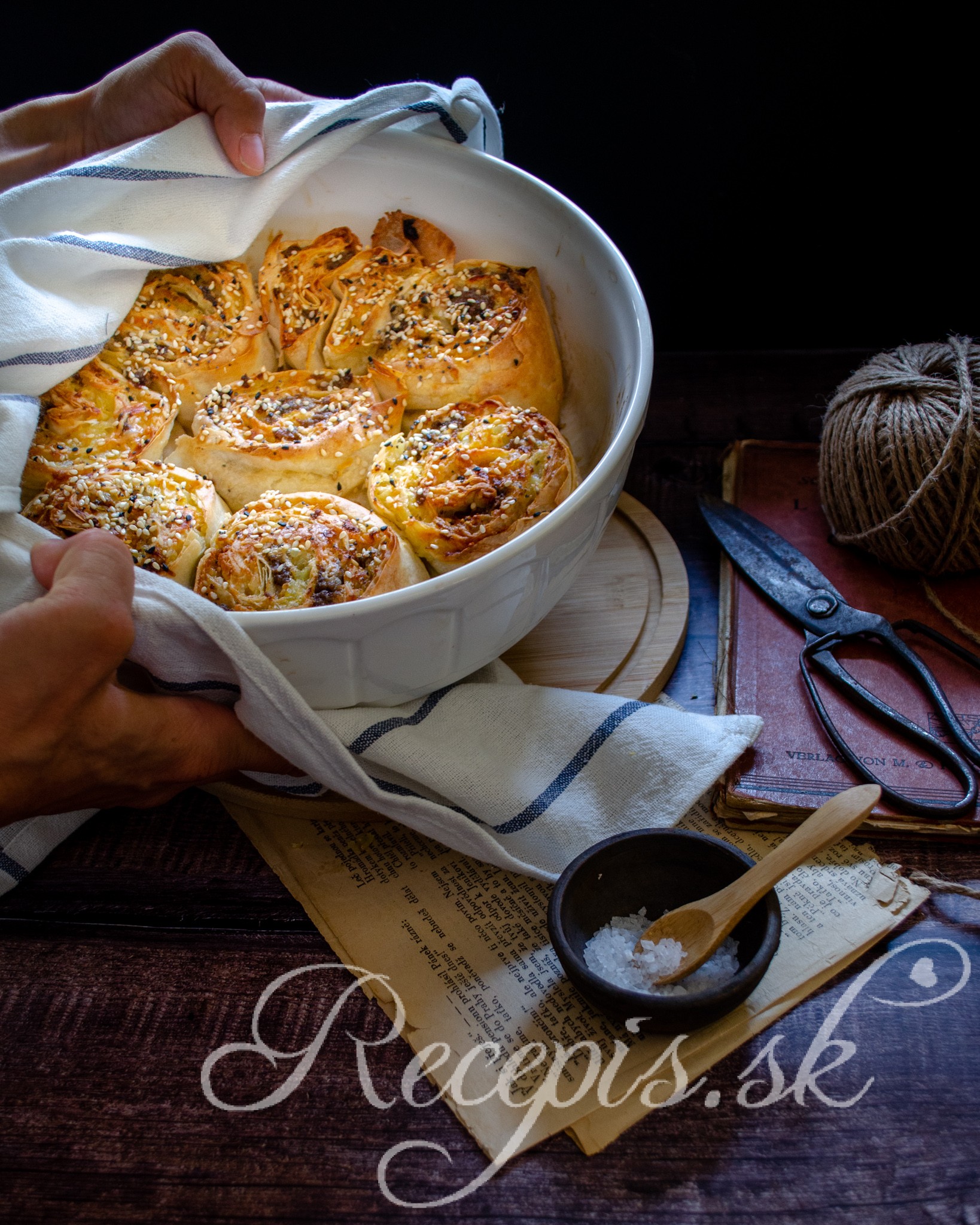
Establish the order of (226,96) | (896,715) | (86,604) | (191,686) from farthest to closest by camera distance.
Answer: (226,96), (896,715), (191,686), (86,604)

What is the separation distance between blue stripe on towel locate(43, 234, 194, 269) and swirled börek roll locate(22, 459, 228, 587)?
251mm

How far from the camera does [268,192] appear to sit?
1180mm

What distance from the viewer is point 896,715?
3.35 feet

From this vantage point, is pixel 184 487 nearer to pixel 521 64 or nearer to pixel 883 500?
pixel 883 500

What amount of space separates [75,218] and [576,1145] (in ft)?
3.37

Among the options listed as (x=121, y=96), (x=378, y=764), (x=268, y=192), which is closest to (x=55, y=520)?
(x=378, y=764)

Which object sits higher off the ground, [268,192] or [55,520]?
[268,192]

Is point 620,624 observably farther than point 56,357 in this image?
Yes

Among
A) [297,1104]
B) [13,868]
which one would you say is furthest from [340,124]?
[297,1104]

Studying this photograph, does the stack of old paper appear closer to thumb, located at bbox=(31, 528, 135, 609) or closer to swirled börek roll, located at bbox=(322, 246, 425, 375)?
thumb, located at bbox=(31, 528, 135, 609)

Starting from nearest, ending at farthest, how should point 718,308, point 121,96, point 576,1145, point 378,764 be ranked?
point 576,1145, point 378,764, point 121,96, point 718,308

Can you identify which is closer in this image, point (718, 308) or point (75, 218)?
point (75, 218)

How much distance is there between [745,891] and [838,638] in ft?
1.26

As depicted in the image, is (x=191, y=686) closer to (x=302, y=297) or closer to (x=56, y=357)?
(x=56, y=357)
